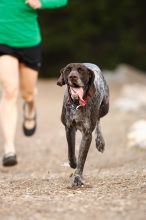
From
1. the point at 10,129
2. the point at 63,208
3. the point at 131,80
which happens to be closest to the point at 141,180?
the point at 63,208

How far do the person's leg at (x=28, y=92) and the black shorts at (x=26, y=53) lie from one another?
84mm

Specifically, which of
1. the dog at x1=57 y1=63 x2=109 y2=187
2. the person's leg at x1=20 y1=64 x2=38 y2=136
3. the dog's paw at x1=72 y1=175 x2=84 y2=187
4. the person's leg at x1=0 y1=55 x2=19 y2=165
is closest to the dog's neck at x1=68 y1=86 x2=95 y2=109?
the dog at x1=57 y1=63 x2=109 y2=187

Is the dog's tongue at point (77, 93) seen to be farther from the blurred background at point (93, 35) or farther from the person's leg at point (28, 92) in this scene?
the blurred background at point (93, 35)

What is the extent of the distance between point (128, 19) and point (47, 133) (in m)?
8.96

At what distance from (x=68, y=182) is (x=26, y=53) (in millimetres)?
2050

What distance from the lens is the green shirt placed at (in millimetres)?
7824

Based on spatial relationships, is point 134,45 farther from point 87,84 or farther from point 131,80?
point 87,84

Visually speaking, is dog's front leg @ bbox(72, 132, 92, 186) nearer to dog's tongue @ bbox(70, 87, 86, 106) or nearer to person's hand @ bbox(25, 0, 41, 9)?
dog's tongue @ bbox(70, 87, 86, 106)

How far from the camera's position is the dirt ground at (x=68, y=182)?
5.02m

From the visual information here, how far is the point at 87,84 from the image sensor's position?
19.3 feet

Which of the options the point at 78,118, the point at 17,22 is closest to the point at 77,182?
the point at 78,118

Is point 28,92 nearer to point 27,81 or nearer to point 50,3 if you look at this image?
point 27,81

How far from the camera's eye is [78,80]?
5762 millimetres

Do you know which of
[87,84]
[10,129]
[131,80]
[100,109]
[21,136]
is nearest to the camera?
[87,84]
